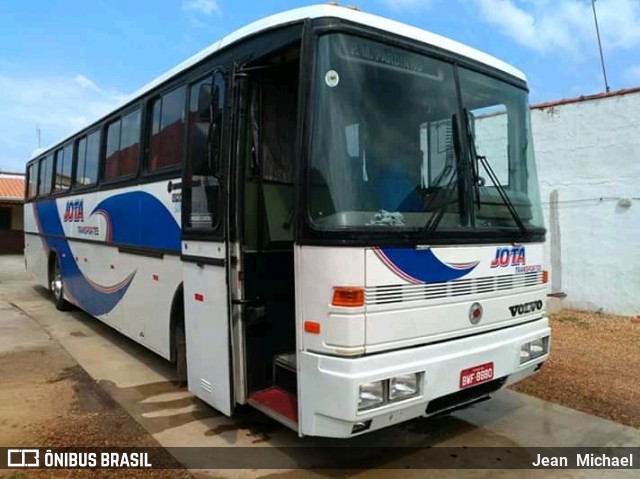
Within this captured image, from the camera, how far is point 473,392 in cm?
408

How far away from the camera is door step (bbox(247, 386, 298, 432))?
3703 mm

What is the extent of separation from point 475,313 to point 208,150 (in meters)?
2.34

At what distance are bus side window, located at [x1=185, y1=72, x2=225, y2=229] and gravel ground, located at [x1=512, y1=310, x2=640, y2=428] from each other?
3.81 meters

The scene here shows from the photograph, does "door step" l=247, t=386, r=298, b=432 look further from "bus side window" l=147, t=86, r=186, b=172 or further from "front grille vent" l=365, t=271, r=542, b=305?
"bus side window" l=147, t=86, r=186, b=172

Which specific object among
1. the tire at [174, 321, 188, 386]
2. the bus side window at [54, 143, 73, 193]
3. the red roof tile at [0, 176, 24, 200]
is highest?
the red roof tile at [0, 176, 24, 200]

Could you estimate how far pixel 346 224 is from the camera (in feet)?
10.8

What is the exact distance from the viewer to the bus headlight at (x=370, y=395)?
10.6ft

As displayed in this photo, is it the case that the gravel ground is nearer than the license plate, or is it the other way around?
the license plate

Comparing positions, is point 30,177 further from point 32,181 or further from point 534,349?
point 534,349

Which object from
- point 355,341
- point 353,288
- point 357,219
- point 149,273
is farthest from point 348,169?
point 149,273

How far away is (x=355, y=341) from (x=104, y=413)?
122 inches

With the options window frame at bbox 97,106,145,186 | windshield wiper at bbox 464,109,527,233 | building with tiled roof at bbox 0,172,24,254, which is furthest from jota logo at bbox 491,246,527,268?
building with tiled roof at bbox 0,172,24,254

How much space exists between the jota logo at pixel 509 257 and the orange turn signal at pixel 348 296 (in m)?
1.30

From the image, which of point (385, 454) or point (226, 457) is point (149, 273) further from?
point (385, 454)
